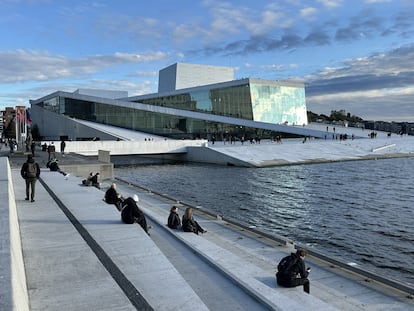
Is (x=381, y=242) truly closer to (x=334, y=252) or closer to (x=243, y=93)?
(x=334, y=252)

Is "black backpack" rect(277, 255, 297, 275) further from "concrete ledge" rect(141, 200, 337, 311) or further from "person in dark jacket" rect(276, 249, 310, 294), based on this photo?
"concrete ledge" rect(141, 200, 337, 311)

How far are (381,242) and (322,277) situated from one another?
4652 mm

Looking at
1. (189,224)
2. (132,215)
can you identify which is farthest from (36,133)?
(132,215)

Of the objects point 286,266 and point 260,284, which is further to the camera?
point 286,266

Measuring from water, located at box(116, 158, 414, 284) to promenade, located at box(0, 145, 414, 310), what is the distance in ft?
7.82

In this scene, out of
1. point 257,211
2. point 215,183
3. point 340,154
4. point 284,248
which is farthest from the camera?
point 340,154

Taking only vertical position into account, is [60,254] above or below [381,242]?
above

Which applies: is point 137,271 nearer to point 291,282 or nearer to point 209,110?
point 291,282

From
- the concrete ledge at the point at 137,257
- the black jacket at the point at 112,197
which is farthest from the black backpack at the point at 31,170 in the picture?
the black jacket at the point at 112,197

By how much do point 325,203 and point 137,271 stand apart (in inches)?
542

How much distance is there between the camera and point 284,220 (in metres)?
15.0

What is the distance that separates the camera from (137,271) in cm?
571

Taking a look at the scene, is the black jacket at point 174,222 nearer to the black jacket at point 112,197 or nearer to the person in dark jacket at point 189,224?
the person in dark jacket at point 189,224

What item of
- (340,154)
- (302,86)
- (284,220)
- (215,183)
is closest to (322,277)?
(284,220)
